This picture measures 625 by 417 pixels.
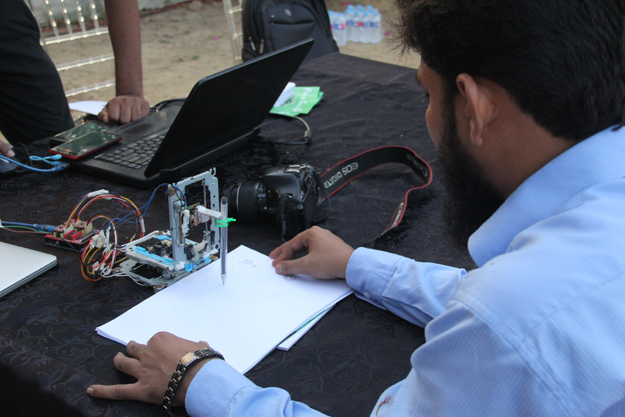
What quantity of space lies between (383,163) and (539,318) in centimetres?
108

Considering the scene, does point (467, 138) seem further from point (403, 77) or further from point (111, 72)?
point (111, 72)

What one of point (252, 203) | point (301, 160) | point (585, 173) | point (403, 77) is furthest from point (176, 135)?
point (403, 77)

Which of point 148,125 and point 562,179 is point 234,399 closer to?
point 562,179

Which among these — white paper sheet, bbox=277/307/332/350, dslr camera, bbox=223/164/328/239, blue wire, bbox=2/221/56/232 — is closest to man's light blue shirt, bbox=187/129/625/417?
white paper sheet, bbox=277/307/332/350

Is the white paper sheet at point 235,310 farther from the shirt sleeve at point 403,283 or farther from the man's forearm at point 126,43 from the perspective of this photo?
the man's forearm at point 126,43

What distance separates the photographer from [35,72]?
1865 mm

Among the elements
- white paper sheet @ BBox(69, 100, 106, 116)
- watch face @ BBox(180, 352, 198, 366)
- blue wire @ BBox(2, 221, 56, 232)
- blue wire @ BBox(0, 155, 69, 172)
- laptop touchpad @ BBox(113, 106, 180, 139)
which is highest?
white paper sheet @ BBox(69, 100, 106, 116)

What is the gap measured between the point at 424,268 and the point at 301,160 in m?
0.67

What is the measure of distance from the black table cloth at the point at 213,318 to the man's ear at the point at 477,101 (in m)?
0.39

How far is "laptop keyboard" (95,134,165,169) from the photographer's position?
53.7 inches

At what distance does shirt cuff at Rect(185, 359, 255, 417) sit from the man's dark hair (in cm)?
54

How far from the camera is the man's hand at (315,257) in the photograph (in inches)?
38.1

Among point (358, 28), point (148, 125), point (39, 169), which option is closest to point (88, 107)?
point (148, 125)

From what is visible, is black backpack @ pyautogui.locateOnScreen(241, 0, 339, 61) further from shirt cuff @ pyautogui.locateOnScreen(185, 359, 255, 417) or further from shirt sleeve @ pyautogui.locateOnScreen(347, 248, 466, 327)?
shirt cuff @ pyautogui.locateOnScreen(185, 359, 255, 417)
